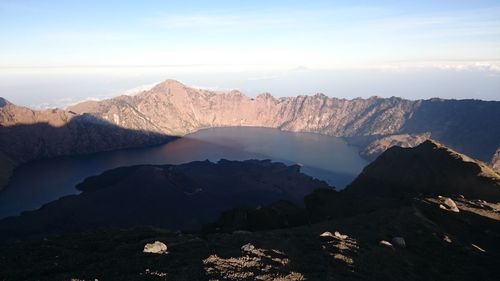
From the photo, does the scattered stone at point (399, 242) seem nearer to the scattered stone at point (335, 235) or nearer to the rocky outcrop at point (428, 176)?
the scattered stone at point (335, 235)

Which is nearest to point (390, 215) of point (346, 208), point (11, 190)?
point (346, 208)

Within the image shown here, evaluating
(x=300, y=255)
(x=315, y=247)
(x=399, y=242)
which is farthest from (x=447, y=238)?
(x=300, y=255)

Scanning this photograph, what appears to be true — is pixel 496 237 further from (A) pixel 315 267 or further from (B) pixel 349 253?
(A) pixel 315 267

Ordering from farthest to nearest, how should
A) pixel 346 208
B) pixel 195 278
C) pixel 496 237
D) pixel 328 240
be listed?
pixel 346 208 → pixel 496 237 → pixel 328 240 → pixel 195 278

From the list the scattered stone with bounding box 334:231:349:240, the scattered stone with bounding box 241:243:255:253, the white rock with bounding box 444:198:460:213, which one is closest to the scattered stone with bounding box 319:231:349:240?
the scattered stone with bounding box 334:231:349:240

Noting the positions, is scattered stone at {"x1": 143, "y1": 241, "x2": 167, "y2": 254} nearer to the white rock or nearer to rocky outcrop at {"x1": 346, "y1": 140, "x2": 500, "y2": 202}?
the white rock

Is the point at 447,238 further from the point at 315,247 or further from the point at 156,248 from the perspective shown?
the point at 156,248

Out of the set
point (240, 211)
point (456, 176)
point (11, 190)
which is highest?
point (456, 176)
